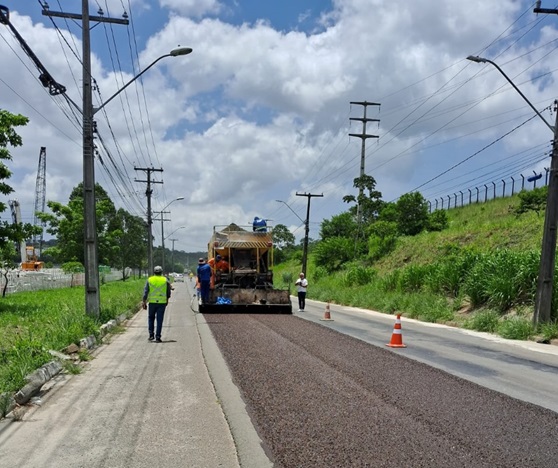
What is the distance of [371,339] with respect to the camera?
14.3 m

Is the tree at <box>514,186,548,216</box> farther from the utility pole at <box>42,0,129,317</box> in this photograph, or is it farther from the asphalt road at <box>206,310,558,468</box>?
the asphalt road at <box>206,310,558,468</box>

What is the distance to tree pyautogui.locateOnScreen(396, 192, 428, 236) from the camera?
158ft

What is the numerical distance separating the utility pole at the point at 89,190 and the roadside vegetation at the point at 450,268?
1160 centimetres

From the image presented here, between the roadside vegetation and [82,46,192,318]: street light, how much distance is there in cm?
1160

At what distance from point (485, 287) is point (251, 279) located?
889cm

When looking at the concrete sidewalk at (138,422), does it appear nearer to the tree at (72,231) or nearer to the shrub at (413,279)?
the shrub at (413,279)

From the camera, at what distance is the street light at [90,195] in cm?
1570

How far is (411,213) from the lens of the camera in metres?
48.7

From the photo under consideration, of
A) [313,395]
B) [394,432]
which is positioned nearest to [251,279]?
[313,395]

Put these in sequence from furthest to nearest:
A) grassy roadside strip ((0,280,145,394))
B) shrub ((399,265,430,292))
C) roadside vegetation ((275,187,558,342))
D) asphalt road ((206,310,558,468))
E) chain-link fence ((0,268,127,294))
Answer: chain-link fence ((0,268,127,294))
shrub ((399,265,430,292))
roadside vegetation ((275,187,558,342))
grassy roadside strip ((0,280,145,394))
asphalt road ((206,310,558,468))

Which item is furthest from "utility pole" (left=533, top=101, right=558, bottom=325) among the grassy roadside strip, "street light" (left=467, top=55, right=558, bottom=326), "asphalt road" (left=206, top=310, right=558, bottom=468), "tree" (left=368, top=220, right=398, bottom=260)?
"tree" (left=368, top=220, right=398, bottom=260)

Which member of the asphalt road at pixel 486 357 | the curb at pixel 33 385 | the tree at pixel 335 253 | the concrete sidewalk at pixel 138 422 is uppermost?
the tree at pixel 335 253

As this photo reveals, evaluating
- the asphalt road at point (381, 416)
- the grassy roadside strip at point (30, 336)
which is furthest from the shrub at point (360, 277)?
the asphalt road at point (381, 416)

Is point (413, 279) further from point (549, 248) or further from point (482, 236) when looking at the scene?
point (549, 248)
